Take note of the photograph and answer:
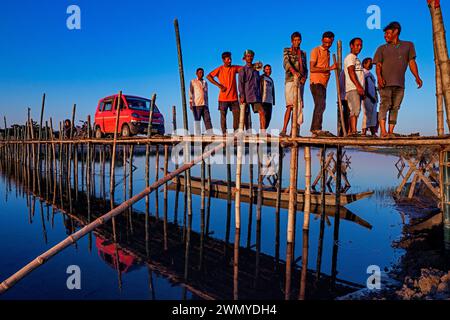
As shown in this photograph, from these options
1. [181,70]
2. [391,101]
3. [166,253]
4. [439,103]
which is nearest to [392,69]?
[391,101]

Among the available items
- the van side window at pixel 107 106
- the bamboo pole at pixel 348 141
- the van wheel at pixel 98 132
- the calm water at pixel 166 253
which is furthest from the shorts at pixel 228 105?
the van wheel at pixel 98 132

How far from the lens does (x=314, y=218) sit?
12.1 metres

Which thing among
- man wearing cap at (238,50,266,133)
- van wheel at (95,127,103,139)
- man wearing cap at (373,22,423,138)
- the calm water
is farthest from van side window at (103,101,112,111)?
man wearing cap at (373,22,423,138)

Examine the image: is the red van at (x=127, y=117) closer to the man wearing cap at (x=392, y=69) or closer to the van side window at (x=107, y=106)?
the van side window at (x=107, y=106)

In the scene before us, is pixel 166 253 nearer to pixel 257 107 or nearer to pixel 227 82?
pixel 257 107

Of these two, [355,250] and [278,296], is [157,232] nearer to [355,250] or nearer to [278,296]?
[278,296]

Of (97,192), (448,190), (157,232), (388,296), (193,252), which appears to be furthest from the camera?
(97,192)

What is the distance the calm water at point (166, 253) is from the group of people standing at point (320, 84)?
11.2 ft

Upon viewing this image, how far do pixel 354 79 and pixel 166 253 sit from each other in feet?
20.5

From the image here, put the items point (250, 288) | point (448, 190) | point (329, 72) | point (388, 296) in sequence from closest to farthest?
point (388, 296), point (448, 190), point (250, 288), point (329, 72)

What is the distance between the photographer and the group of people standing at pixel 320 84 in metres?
5.82

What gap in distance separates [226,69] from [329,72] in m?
2.88

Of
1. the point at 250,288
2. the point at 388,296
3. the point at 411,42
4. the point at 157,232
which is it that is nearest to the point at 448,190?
the point at 388,296

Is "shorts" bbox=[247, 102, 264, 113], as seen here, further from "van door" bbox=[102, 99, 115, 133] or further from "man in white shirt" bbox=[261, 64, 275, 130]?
"van door" bbox=[102, 99, 115, 133]
